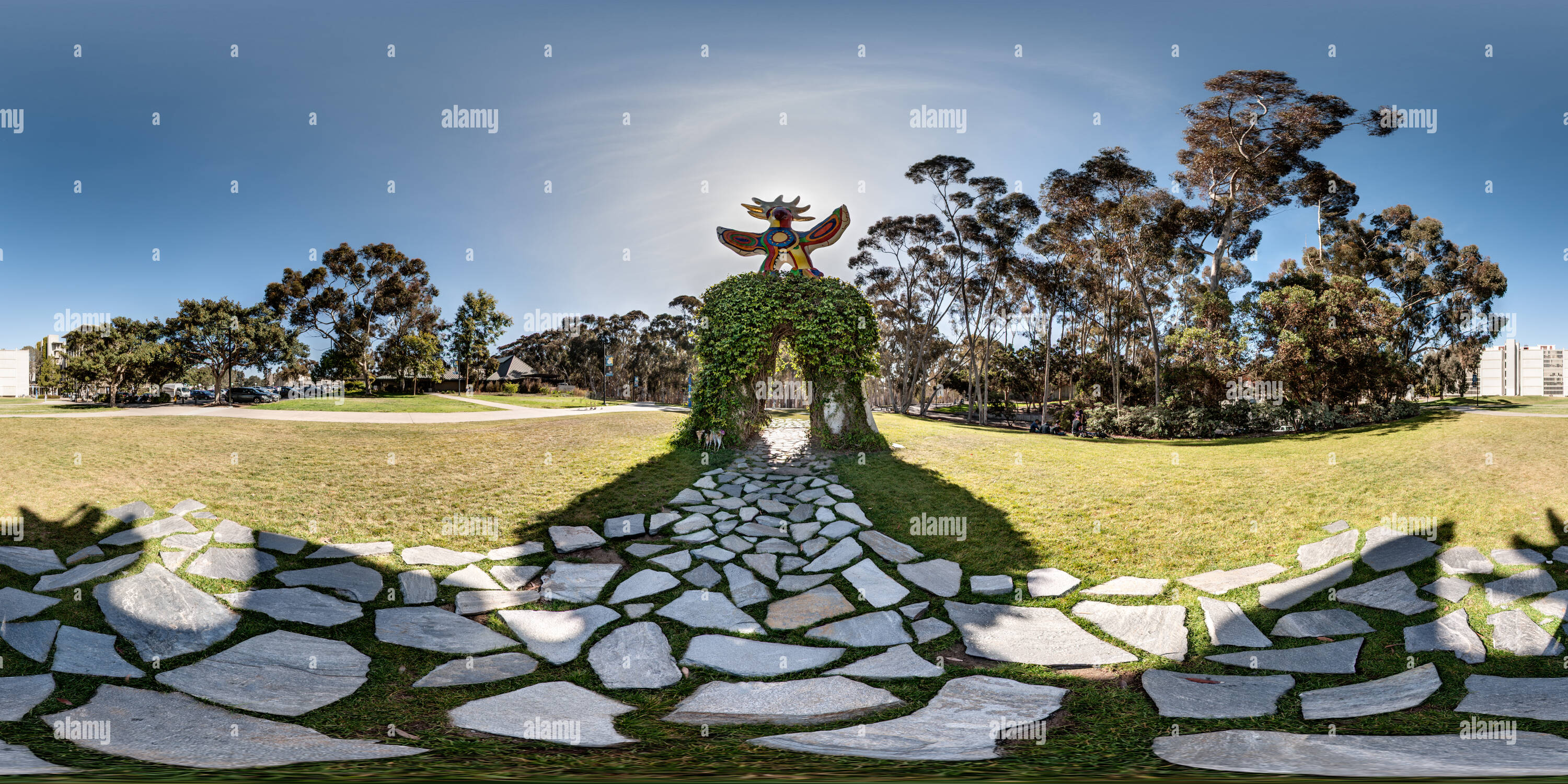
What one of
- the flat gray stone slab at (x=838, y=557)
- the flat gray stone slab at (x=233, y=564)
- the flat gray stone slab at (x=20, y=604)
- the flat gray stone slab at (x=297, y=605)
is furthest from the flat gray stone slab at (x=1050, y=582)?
the flat gray stone slab at (x=20, y=604)

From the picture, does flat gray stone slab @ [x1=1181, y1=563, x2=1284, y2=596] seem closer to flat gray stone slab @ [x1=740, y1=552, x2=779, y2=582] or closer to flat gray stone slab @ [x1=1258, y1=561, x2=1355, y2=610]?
flat gray stone slab @ [x1=1258, y1=561, x2=1355, y2=610]

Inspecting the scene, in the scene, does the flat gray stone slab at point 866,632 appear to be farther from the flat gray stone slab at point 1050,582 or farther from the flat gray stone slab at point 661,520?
the flat gray stone slab at point 661,520

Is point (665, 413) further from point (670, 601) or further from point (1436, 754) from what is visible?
point (1436, 754)

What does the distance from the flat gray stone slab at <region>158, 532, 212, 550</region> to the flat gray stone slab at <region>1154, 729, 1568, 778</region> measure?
734 centimetres

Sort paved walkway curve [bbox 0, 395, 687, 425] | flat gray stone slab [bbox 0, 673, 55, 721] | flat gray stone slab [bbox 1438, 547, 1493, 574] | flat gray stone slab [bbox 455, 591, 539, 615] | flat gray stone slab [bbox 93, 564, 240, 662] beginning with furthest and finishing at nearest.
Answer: paved walkway curve [bbox 0, 395, 687, 425] → flat gray stone slab [bbox 1438, 547, 1493, 574] → flat gray stone slab [bbox 455, 591, 539, 615] → flat gray stone slab [bbox 93, 564, 240, 662] → flat gray stone slab [bbox 0, 673, 55, 721]

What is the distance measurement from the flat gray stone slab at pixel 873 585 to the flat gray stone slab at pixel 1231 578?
1.68m

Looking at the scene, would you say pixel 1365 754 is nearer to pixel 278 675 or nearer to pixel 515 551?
pixel 278 675

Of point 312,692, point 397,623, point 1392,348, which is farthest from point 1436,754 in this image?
point 1392,348

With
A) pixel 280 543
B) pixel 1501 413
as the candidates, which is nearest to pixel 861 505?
pixel 280 543

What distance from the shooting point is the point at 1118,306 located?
23.7 metres

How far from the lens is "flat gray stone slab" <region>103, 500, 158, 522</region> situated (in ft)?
17.9

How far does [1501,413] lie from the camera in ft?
25.9

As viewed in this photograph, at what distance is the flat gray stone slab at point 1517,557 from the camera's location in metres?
5.06

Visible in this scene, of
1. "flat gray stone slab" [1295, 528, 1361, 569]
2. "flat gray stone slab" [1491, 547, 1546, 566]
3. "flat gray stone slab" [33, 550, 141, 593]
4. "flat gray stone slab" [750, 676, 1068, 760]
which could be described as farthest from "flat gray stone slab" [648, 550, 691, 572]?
"flat gray stone slab" [1491, 547, 1546, 566]
